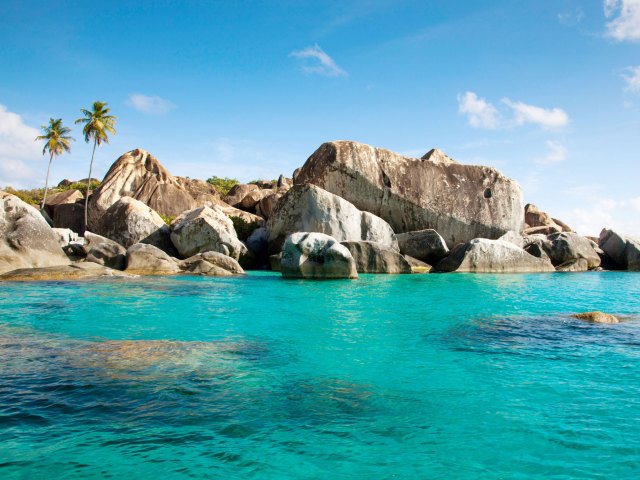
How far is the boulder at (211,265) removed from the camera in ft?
80.2

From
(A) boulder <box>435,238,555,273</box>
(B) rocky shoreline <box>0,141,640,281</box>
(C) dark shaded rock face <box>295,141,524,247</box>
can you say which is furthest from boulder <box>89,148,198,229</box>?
(A) boulder <box>435,238,555,273</box>

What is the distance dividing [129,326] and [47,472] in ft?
21.5

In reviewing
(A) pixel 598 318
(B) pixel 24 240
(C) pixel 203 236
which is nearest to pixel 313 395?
(A) pixel 598 318

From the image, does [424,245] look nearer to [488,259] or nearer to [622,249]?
[488,259]

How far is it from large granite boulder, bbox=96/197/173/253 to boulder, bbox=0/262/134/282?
8.00 m

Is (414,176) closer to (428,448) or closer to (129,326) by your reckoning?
(129,326)

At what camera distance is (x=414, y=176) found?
32938 mm

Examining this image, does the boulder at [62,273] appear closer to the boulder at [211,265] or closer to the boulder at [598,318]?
the boulder at [211,265]

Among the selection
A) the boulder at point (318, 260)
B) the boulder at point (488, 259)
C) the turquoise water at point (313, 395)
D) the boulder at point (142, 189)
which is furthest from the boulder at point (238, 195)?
the turquoise water at point (313, 395)

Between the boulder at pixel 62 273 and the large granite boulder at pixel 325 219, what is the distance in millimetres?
10241

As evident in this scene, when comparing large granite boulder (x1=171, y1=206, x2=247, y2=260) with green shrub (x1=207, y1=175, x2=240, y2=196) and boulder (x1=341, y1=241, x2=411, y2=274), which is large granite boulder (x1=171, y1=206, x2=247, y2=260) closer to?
boulder (x1=341, y1=241, x2=411, y2=274)

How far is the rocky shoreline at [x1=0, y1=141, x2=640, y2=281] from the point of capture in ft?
75.4

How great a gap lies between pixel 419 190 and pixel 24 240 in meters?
21.9

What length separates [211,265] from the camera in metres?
24.9
